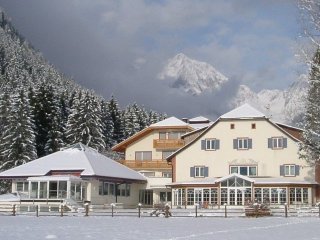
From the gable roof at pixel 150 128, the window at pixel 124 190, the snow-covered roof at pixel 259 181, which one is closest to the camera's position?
the snow-covered roof at pixel 259 181

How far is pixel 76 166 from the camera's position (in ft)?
170

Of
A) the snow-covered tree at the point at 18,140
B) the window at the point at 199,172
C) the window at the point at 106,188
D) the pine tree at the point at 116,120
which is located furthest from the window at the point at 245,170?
the pine tree at the point at 116,120

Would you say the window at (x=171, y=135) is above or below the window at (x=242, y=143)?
above

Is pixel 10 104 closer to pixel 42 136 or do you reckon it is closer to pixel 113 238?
pixel 42 136

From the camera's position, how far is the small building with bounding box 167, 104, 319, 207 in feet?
170

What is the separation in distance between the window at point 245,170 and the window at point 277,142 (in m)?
2.55

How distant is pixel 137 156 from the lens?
68188mm

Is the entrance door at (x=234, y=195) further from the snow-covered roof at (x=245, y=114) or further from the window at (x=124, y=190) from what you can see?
the window at (x=124, y=190)

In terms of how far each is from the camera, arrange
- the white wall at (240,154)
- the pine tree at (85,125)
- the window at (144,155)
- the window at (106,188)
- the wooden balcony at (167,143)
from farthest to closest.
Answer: the pine tree at (85,125) → the window at (144,155) → the wooden balcony at (167,143) → the white wall at (240,154) → the window at (106,188)

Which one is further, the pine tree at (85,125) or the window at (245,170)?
the pine tree at (85,125)

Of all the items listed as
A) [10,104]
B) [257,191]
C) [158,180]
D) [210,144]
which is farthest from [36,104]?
[257,191]

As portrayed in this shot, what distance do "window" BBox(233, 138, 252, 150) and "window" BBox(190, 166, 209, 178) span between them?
11.4ft

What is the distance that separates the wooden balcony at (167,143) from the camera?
219ft

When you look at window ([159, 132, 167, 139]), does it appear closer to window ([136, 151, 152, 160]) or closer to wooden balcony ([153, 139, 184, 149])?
wooden balcony ([153, 139, 184, 149])
